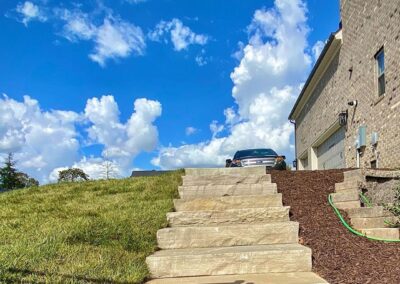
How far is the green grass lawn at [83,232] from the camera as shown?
339cm

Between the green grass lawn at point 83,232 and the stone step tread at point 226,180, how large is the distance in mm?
302

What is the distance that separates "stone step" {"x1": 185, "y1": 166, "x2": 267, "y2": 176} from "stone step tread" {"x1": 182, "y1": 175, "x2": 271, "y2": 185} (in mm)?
626

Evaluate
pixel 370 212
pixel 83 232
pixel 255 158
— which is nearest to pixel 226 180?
pixel 370 212

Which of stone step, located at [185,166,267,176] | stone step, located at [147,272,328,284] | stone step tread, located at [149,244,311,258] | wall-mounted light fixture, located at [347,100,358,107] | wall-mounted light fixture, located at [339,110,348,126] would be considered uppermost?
wall-mounted light fixture, located at [347,100,358,107]

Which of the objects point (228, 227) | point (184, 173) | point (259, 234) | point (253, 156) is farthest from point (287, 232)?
point (253, 156)

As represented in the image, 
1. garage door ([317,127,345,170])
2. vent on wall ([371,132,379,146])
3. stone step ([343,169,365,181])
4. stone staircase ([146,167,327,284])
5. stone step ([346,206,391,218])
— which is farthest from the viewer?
garage door ([317,127,345,170])

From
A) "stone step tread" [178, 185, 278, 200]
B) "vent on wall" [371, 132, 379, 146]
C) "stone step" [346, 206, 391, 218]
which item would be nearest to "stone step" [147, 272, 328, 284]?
"stone step" [346, 206, 391, 218]

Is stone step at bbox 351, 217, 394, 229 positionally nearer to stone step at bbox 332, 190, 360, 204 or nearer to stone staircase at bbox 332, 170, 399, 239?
stone staircase at bbox 332, 170, 399, 239

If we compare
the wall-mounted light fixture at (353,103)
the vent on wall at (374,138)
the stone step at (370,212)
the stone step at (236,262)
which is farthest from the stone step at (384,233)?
the wall-mounted light fixture at (353,103)

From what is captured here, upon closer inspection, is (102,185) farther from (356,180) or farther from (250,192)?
(356,180)

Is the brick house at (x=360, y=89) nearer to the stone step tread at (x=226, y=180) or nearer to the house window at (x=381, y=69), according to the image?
the house window at (x=381, y=69)

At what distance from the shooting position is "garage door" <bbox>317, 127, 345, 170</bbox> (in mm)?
13125

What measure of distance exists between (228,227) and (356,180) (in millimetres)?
2281

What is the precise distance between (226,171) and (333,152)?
7.76 metres
